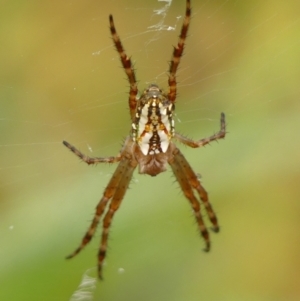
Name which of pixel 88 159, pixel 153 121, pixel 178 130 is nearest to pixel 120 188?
pixel 88 159

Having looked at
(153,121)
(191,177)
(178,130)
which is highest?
(153,121)

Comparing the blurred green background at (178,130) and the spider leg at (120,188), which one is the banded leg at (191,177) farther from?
the blurred green background at (178,130)

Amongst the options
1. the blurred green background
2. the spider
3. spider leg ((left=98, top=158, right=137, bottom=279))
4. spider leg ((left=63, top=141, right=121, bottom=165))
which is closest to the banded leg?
the spider

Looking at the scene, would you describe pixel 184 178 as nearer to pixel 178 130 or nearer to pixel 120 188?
pixel 120 188

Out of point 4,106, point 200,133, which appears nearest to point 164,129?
point 200,133

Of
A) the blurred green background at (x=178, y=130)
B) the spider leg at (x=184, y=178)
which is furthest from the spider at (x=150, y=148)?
the blurred green background at (x=178, y=130)

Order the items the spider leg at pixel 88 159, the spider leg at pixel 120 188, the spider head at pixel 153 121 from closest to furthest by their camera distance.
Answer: the spider head at pixel 153 121, the spider leg at pixel 88 159, the spider leg at pixel 120 188

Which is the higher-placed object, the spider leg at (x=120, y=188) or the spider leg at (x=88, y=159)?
the spider leg at (x=88, y=159)
